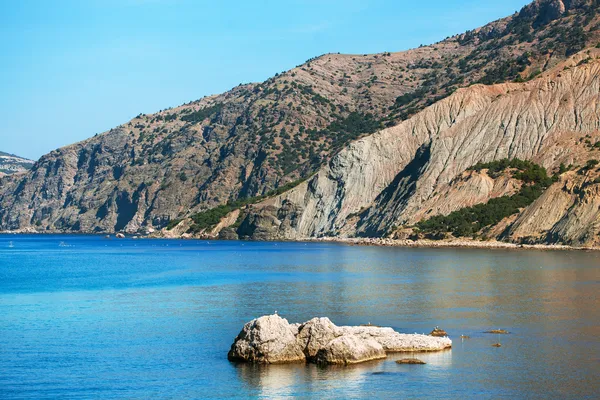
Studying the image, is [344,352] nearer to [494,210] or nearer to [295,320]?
[295,320]

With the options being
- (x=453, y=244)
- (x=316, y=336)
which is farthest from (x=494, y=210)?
(x=316, y=336)

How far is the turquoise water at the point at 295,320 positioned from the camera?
27.8 m

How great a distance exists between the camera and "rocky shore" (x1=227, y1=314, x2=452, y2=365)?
3112cm

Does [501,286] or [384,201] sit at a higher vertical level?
[384,201]

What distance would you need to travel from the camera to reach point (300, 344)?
31.8 m

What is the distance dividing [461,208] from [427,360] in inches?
3691

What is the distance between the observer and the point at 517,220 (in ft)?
368

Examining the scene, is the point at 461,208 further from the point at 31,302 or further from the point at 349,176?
the point at 31,302

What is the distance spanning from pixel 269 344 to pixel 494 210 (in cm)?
9126

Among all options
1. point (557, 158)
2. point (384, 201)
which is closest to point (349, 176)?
point (384, 201)

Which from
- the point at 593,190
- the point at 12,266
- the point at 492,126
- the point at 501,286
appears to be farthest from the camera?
the point at 492,126

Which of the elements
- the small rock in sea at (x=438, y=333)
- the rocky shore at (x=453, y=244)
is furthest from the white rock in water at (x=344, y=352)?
the rocky shore at (x=453, y=244)

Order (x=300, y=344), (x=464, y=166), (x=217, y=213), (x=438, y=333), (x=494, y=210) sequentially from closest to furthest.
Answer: (x=300, y=344) < (x=438, y=333) < (x=494, y=210) < (x=464, y=166) < (x=217, y=213)

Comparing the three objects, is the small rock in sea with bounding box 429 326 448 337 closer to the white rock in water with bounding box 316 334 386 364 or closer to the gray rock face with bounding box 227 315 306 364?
the white rock in water with bounding box 316 334 386 364
